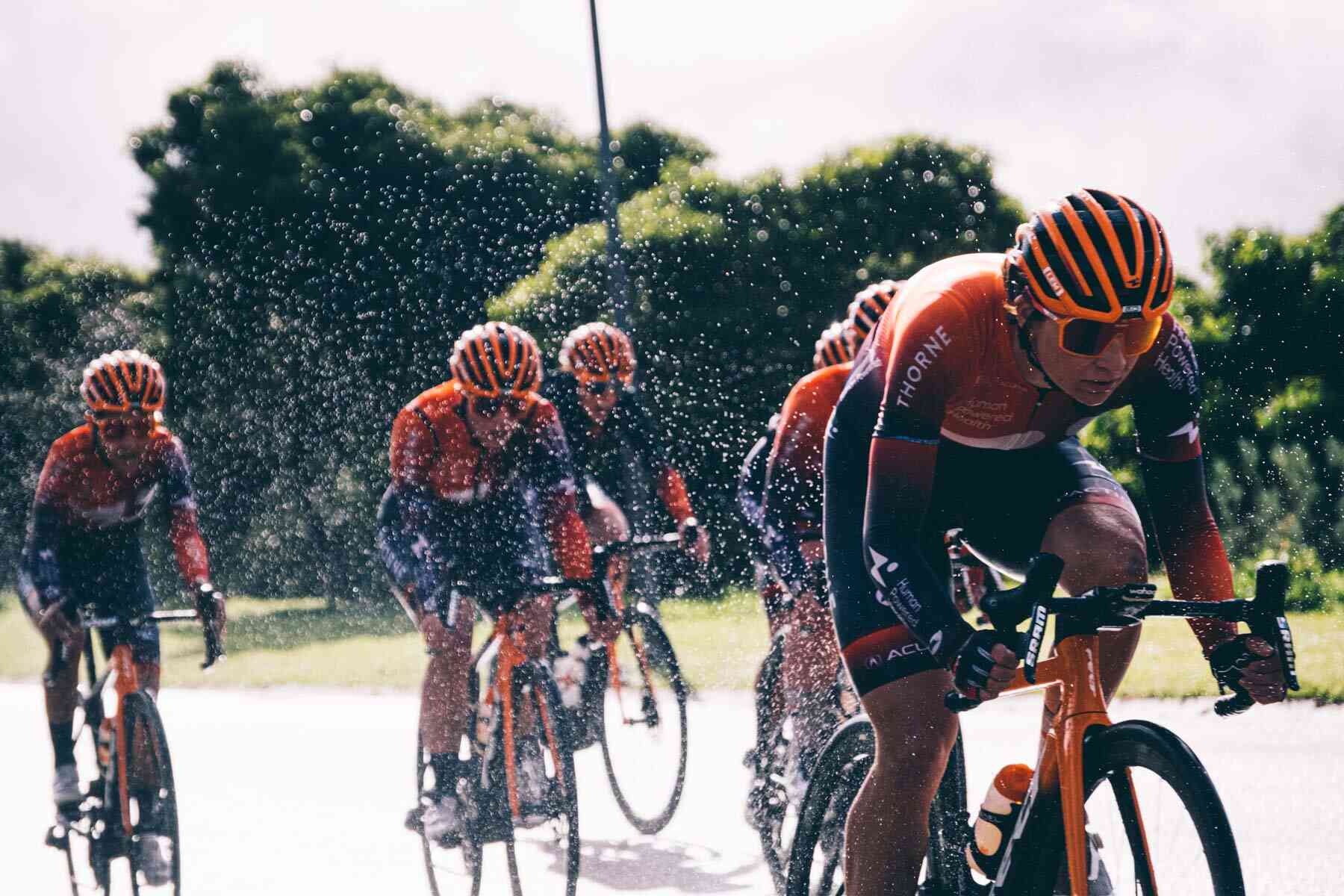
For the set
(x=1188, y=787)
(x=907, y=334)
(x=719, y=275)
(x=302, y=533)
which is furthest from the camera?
(x=302, y=533)

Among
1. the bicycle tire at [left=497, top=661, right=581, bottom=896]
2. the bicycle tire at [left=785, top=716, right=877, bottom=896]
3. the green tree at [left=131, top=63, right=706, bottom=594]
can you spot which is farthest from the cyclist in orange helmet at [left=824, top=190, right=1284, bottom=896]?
the green tree at [left=131, top=63, right=706, bottom=594]

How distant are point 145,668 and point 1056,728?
3820 mm

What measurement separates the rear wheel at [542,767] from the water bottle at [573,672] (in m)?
0.86

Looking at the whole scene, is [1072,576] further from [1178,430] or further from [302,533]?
[302,533]

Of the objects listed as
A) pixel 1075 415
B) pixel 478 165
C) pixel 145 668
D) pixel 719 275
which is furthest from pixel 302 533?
pixel 1075 415

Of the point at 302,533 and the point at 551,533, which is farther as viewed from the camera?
the point at 302,533

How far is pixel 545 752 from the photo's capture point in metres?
5.54

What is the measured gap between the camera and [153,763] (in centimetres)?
557

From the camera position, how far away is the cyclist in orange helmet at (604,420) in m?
7.01

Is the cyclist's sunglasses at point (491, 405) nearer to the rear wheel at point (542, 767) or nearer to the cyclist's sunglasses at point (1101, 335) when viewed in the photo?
the rear wheel at point (542, 767)

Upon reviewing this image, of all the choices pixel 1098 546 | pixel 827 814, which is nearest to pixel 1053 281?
pixel 1098 546

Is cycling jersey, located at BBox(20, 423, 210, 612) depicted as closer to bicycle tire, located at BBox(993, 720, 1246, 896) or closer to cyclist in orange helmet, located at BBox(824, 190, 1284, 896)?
cyclist in orange helmet, located at BBox(824, 190, 1284, 896)

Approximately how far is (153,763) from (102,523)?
1047mm

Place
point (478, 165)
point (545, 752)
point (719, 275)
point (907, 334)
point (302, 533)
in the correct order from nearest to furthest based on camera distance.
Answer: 1. point (907, 334)
2. point (545, 752)
3. point (719, 275)
4. point (302, 533)
5. point (478, 165)
